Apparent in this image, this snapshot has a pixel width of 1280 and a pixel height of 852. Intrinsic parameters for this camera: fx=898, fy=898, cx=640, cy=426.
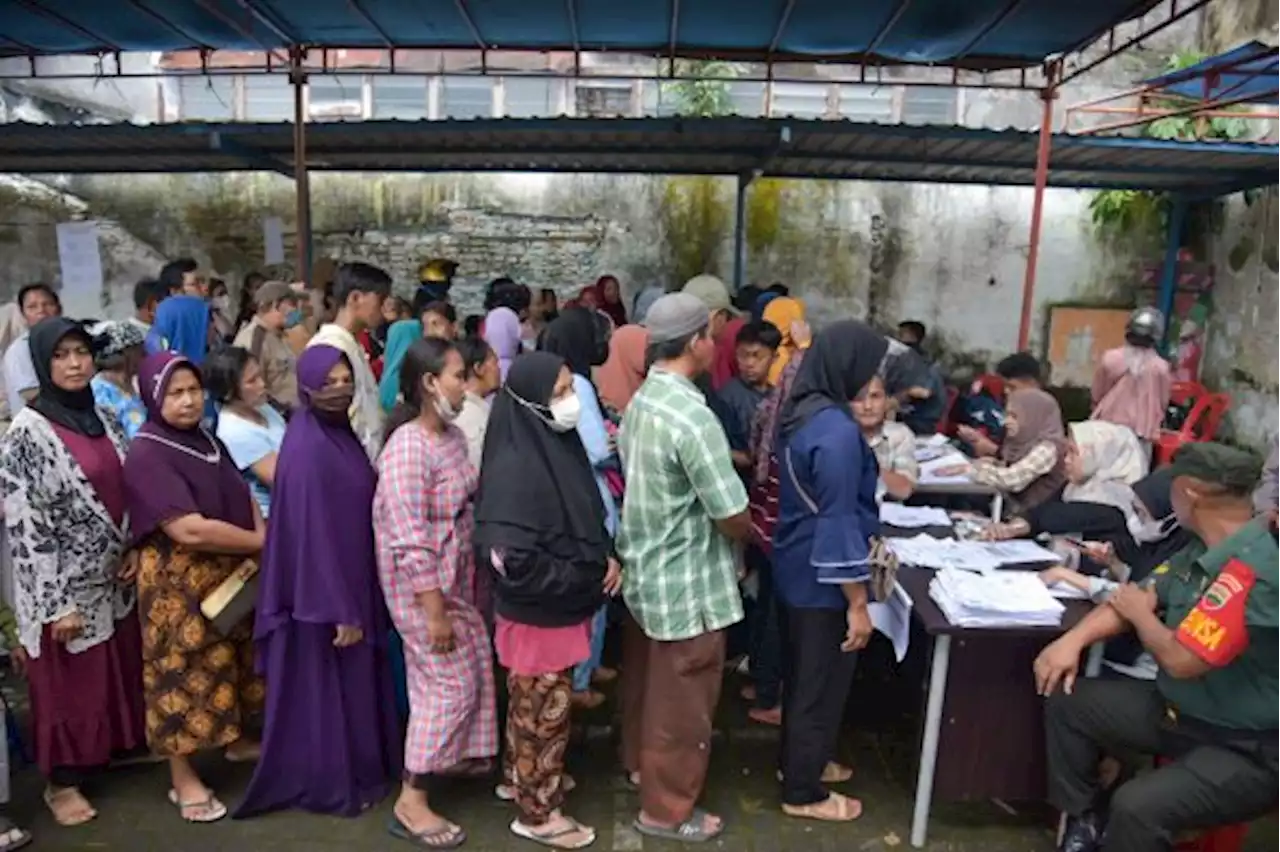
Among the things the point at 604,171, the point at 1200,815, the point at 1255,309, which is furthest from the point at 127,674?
the point at 1255,309

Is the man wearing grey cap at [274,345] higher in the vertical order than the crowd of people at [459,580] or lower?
higher

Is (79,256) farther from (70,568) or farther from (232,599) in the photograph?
(232,599)

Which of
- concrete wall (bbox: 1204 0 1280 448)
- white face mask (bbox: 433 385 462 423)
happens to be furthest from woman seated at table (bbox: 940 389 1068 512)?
concrete wall (bbox: 1204 0 1280 448)

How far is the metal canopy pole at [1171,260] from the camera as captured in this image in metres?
9.16

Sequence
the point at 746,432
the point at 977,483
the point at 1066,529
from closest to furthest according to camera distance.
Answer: the point at 1066,529 → the point at 746,432 → the point at 977,483

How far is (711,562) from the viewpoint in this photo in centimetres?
300

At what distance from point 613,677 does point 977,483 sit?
205cm

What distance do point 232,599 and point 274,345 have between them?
2134 mm

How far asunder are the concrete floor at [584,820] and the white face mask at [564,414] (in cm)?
147

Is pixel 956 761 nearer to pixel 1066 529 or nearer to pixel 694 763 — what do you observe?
pixel 694 763

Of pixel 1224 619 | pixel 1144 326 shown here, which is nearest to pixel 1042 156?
pixel 1144 326

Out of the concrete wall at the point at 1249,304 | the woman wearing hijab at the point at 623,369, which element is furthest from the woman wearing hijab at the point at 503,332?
the concrete wall at the point at 1249,304

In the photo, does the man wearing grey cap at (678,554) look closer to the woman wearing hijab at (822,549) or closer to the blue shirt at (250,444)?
the woman wearing hijab at (822,549)

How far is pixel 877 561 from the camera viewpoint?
302 centimetres
